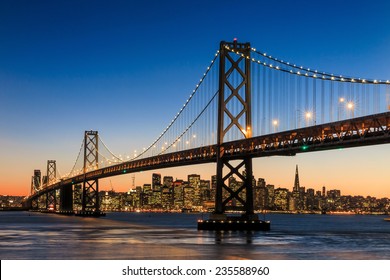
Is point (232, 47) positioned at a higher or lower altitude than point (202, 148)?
higher

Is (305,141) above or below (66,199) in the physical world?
above

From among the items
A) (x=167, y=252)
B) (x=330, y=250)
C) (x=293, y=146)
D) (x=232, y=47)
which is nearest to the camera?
(x=167, y=252)

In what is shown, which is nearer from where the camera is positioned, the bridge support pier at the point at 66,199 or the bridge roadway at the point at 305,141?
the bridge roadway at the point at 305,141

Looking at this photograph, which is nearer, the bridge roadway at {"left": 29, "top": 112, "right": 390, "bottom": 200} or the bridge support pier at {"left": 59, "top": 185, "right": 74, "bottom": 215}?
the bridge roadway at {"left": 29, "top": 112, "right": 390, "bottom": 200}

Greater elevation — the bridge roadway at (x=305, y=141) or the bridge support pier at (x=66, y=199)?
the bridge roadway at (x=305, y=141)

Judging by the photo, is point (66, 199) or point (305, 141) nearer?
point (305, 141)

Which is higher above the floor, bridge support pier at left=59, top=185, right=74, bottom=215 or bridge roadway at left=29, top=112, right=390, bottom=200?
bridge roadway at left=29, top=112, right=390, bottom=200

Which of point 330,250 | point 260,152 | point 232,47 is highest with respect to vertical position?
point 232,47
